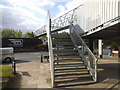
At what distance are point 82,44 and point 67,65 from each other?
1.72 metres

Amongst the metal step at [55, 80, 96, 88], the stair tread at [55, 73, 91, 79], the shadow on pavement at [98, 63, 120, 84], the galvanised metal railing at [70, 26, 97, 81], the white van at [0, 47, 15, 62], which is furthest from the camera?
the white van at [0, 47, 15, 62]

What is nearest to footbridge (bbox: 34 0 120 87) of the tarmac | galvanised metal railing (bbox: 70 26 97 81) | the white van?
galvanised metal railing (bbox: 70 26 97 81)

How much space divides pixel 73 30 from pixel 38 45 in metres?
23.8

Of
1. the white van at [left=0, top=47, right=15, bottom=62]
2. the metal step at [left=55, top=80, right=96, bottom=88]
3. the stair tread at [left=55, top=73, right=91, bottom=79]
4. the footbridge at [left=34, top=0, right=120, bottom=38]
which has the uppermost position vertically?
the footbridge at [left=34, top=0, right=120, bottom=38]

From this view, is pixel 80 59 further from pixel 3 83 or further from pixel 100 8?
pixel 3 83

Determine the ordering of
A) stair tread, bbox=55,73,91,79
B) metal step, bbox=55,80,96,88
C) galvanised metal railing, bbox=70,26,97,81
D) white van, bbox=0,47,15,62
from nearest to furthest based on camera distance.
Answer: metal step, bbox=55,80,96,88 < stair tread, bbox=55,73,91,79 < galvanised metal railing, bbox=70,26,97,81 < white van, bbox=0,47,15,62

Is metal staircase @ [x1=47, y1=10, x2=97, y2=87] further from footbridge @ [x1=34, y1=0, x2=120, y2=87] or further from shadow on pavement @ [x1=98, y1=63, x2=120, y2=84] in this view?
shadow on pavement @ [x1=98, y1=63, x2=120, y2=84]

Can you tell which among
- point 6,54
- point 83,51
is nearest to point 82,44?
point 83,51

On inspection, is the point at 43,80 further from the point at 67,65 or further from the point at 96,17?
the point at 96,17

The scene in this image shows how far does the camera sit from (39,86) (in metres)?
5.19

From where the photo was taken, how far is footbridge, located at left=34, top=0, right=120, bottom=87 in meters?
5.33

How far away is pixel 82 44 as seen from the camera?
696 centimetres

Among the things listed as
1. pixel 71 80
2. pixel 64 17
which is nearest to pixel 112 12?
pixel 71 80

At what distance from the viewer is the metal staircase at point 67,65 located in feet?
18.2
